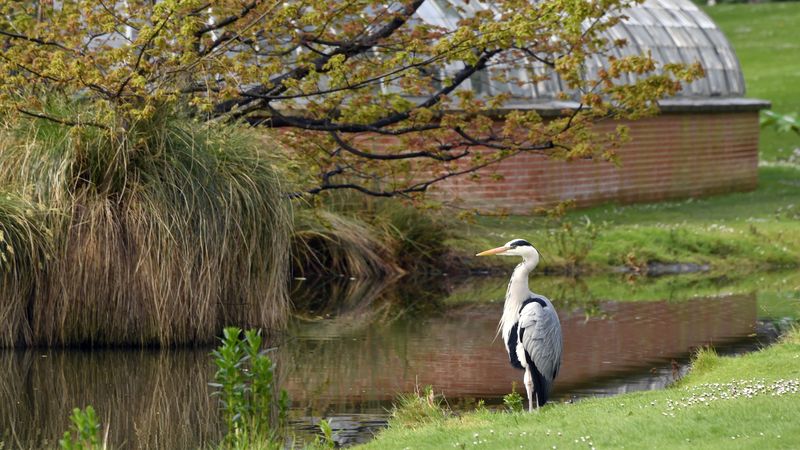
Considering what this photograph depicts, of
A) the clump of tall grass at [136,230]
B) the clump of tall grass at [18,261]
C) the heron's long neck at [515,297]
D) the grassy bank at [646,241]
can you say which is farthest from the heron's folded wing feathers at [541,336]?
the grassy bank at [646,241]

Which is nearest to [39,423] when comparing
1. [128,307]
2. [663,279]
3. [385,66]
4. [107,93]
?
[128,307]

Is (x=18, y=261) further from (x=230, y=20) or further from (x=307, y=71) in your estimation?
(x=307, y=71)

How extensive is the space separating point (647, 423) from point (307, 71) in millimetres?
8689

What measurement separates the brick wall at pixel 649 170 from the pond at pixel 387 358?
17.5ft

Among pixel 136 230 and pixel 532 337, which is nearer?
pixel 532 337

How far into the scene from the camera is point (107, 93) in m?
15.3

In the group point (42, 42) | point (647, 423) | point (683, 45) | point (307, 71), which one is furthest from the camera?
point (683, 45)

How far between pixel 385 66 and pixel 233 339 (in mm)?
7690

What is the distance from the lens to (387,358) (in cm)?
1530

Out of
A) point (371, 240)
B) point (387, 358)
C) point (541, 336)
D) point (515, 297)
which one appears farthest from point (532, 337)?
point (371, 240)

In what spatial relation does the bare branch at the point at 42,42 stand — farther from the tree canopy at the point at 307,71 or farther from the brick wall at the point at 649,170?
the brick wall at the point at 649,170

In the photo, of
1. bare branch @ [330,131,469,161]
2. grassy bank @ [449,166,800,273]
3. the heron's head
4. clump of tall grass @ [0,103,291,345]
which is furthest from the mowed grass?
the heron's head

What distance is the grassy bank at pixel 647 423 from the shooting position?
9.10 metres

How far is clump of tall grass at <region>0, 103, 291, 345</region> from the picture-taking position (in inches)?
600
